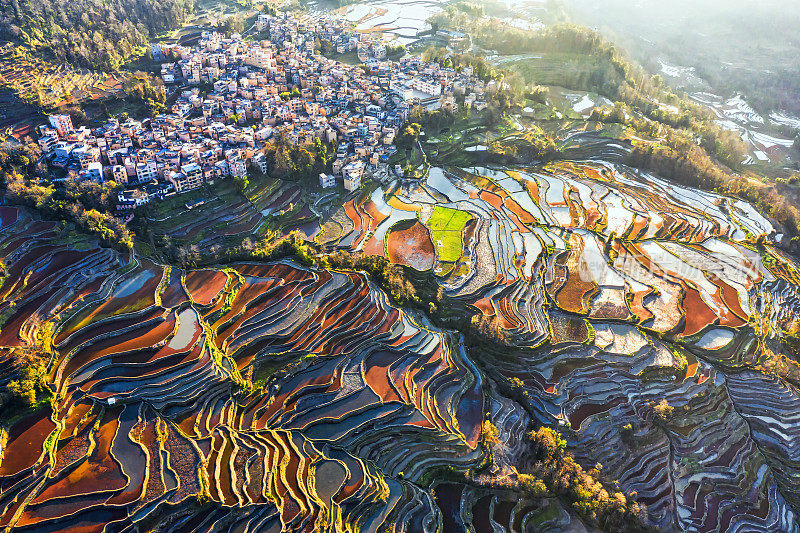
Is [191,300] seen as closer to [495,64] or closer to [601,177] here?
[601,177]

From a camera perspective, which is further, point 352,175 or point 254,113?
point 254,113

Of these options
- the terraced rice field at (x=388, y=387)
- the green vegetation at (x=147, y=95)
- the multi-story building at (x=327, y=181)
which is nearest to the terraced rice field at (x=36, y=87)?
the green vegetation at (x=147, y=95)

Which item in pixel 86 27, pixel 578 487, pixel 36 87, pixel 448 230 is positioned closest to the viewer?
pixel 578 487

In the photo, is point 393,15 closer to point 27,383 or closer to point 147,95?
point 147,95

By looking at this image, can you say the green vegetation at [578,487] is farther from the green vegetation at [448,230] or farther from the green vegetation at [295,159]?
the green vegetation at [295,159]

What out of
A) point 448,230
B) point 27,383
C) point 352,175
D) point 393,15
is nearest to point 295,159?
point 352,175

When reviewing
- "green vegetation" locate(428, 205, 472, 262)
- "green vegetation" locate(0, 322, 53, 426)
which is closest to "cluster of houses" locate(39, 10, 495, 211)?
"green vegetation" locate(428, 205, 472, 262)
